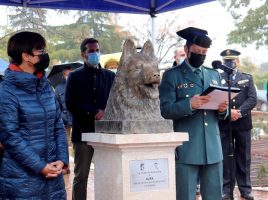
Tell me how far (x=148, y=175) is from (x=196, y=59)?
3.66 feet

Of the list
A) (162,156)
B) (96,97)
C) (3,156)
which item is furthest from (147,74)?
(96,97)

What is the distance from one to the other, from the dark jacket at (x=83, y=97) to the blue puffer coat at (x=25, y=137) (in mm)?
1571

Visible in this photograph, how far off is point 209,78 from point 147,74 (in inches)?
35.7

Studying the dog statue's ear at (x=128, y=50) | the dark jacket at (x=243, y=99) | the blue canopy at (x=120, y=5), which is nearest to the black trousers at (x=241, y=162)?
the dark jacket at (x=243, y=99)

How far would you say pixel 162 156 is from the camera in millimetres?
3867

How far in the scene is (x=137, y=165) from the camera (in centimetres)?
374

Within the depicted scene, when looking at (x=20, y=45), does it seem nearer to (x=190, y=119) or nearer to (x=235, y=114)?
(x=190, y=119)

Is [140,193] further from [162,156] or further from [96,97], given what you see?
[96,97]

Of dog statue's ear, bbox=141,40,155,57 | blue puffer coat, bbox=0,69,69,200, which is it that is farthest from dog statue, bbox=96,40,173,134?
blue puffer coat, bbox=0,69,69,200

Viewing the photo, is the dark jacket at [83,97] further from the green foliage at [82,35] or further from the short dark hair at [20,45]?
the green foliage at [82,35]

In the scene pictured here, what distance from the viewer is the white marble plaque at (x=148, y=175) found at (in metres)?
3.72

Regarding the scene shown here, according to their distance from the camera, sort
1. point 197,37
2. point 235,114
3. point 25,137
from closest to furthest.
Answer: point 25,137, point 197,37, point 235,114

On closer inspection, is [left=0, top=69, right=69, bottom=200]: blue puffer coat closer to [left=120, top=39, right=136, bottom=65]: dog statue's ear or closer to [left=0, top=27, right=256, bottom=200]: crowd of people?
[left=0, top=27, right=256, bottom=200]: crowd of people

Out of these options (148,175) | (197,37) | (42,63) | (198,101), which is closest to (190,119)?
(198,101)
